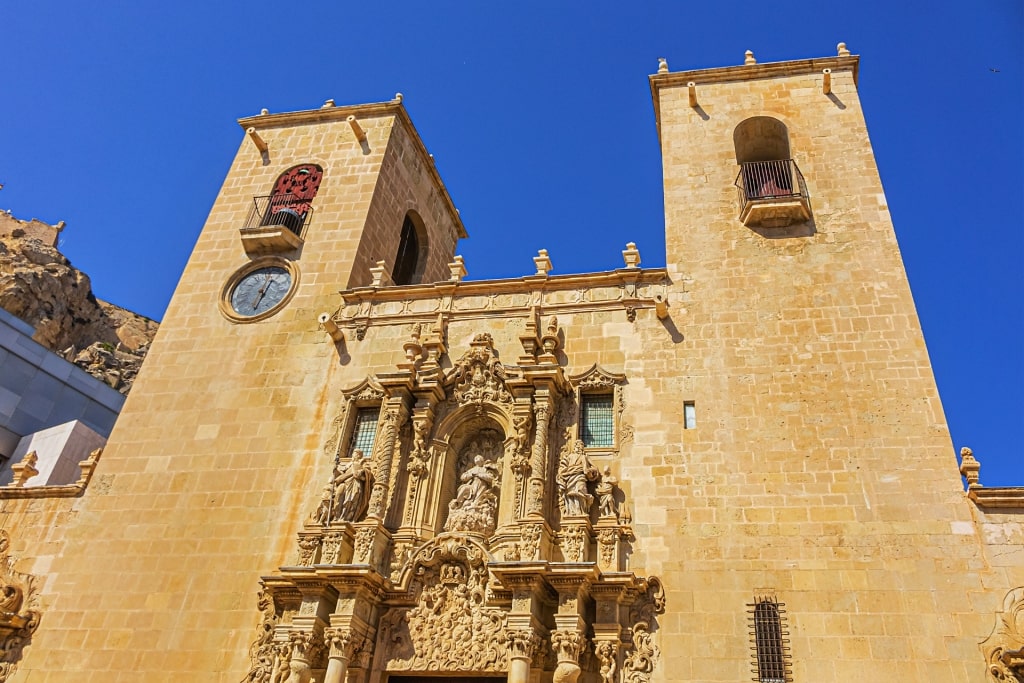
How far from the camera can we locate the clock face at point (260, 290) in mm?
16875

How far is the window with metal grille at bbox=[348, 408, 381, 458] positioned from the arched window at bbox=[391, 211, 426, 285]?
250 inches

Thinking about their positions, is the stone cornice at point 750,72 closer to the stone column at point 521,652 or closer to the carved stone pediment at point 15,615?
the stone column at point 521,652

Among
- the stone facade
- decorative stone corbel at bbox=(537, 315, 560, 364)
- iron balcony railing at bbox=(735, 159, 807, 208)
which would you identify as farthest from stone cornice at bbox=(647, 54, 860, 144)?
decorative stone corbel at bbox=(537, 315, 560, 364)

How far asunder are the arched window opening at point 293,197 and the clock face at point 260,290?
48.2 inches

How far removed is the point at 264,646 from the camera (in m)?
12.3

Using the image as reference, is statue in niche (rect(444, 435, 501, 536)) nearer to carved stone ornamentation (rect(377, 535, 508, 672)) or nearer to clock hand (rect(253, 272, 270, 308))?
carved stone ornamentation (rect(377, 535, 508, 672))

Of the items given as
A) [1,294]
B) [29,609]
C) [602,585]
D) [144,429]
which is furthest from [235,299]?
[1,294]

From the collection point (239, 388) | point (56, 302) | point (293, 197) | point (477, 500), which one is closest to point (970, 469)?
point (477, 500)

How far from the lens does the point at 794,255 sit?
48.0 ft

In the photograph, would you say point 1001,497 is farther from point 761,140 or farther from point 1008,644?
point 761,140

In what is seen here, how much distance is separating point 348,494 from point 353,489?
12 cm

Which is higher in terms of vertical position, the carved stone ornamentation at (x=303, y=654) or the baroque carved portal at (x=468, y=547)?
the baroque carved portal at (x=468, y=547)

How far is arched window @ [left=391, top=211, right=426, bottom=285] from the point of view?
2087 cm

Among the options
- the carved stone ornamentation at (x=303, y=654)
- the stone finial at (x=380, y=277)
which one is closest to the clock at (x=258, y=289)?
the stone finial at (x=380, y=277)
